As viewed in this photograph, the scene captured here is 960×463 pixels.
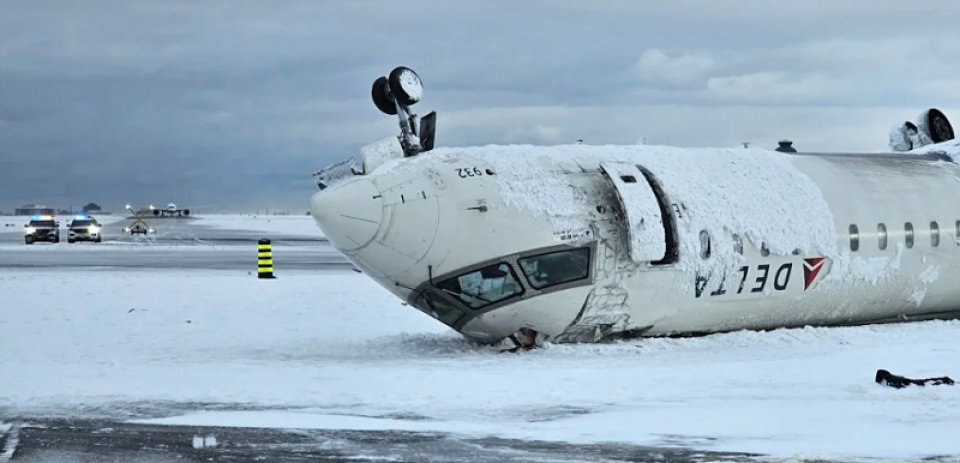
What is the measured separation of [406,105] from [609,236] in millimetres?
3496

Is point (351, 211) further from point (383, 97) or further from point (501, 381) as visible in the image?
point (501, 381)

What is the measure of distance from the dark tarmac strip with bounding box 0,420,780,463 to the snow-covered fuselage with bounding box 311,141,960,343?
5.00m

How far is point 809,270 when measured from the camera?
54.1 feet

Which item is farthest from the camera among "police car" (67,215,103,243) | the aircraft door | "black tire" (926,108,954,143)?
"police car" (67,215,103,243)

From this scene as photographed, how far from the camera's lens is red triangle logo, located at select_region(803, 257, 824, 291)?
16469mm

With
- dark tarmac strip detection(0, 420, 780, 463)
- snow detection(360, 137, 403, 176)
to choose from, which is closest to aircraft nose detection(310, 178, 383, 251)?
snow detection(360, 137, 403, 176)

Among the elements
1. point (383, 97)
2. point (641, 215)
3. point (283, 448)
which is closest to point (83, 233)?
point (383, 97)

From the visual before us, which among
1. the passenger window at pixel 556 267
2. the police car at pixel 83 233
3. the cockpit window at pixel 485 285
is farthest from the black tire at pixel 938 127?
the police car at pixel 83 233

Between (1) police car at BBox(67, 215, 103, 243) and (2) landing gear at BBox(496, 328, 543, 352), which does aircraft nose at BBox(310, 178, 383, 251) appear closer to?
(2) landing gear at BBox(496, 328, 543, 352)

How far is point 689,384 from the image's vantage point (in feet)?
39.0

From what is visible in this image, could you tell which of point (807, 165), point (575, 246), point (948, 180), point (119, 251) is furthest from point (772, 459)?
point (119, 251)

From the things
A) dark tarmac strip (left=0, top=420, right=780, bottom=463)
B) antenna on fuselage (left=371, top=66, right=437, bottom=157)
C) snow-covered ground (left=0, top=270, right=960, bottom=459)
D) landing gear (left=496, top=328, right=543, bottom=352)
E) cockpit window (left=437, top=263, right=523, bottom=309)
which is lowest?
dark tarmac strip (left=0, top=420, right=780, bottom=463)

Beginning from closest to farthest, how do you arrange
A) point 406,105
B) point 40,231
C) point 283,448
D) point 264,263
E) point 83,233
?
point 283,448, point 406,105, point 264,263, point 83,233, point 40,231

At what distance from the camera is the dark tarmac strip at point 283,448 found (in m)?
8.40
